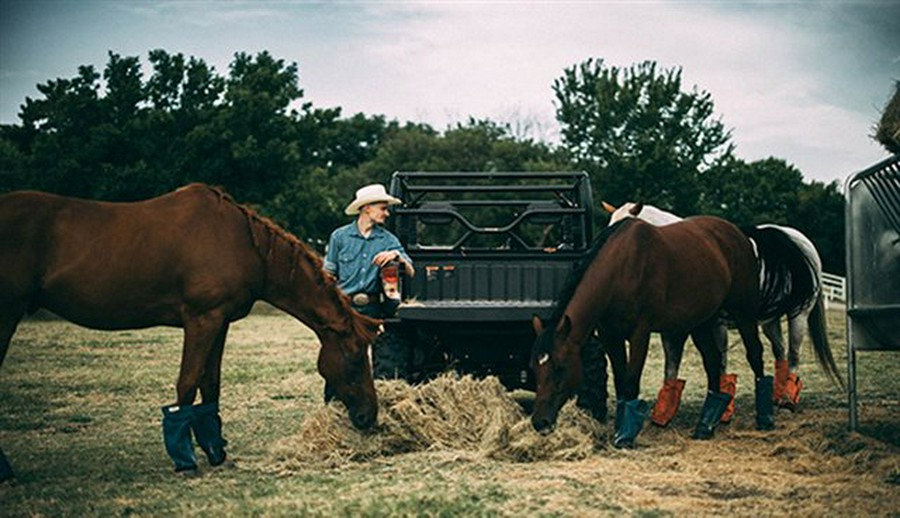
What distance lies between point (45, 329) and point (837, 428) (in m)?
15.7

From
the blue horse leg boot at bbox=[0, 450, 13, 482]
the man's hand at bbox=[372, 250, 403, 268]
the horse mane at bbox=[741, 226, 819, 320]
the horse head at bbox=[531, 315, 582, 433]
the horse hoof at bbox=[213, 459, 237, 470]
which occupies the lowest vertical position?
the horse hoof at bbox=[213, 459, 237, 470]

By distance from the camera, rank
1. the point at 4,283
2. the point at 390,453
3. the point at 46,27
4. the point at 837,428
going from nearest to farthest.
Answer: the point at 4,283 → the point at 390,453 → the point at 837,428 → the point at 46,27

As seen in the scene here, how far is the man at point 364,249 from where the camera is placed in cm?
693

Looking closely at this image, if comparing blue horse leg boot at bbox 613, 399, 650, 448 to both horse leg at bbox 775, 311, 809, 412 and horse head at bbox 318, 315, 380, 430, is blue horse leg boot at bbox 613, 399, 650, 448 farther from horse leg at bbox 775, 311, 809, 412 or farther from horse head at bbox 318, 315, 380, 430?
horse leg at bbox 775, 311, 809, 412

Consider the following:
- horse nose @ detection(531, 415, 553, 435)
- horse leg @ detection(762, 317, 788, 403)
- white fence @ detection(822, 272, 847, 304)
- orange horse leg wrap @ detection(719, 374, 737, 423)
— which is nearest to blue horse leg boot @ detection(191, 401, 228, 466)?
horse nose @ detection(531, 415, 553, 435)

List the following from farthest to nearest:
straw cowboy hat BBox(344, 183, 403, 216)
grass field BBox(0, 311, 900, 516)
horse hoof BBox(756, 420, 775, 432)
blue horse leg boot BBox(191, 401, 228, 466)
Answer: horse hoof BBox(756, 420, 775, 432)
straw cowboy hat BBox(344, 183, 403, 216)
blue horse leg boot BBox(191, 401, 228, 466)
grass field BBox(0, 311, 900, 516)

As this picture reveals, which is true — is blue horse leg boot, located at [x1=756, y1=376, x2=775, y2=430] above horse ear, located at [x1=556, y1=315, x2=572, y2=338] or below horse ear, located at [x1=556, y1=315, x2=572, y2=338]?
below

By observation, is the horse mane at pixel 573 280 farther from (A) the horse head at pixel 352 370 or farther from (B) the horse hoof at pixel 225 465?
(B) the horse hoof at pixel 225 465

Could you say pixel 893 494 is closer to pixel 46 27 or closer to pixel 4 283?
pixel 4 283

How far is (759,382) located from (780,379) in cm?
118

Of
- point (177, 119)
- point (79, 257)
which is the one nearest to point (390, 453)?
point (79, 257)

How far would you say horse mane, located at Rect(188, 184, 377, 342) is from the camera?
237 inches

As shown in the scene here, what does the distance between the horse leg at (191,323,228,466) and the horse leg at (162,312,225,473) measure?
0.38 ft

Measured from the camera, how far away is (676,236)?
7.19 m
